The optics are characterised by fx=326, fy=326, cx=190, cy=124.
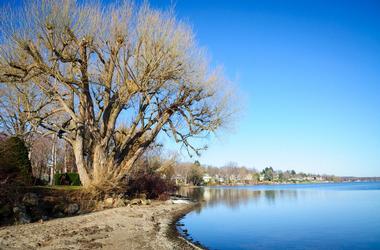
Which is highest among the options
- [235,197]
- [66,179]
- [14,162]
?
[14,162]

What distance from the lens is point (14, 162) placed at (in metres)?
14.2

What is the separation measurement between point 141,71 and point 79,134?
4.75 meters

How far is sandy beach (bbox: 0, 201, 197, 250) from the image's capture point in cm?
802

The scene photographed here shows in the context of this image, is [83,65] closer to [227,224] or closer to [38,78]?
[38,78]

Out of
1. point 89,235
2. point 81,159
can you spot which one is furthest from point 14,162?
point 89,235

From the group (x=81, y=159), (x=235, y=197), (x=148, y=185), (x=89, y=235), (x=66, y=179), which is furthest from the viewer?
(x=235, y=197)

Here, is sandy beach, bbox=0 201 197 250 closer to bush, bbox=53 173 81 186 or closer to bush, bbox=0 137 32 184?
bush, bbox=0 137 32 184

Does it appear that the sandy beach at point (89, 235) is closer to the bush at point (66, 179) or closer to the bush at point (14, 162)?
the bush at point (14, 162)

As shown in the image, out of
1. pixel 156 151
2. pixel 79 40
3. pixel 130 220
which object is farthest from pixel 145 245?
pixel 156 151

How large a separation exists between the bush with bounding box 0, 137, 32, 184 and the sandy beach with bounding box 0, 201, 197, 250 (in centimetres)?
247

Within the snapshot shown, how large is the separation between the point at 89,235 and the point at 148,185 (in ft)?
51.3

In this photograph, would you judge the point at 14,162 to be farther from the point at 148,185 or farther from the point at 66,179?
the point at 148,185

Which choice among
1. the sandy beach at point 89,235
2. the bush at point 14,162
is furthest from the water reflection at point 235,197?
the bush at point 14,162

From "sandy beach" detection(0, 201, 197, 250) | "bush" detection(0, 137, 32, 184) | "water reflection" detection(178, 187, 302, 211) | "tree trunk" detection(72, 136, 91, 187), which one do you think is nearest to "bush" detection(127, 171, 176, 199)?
"water reflection" detection(178, 187, 302, 211)
